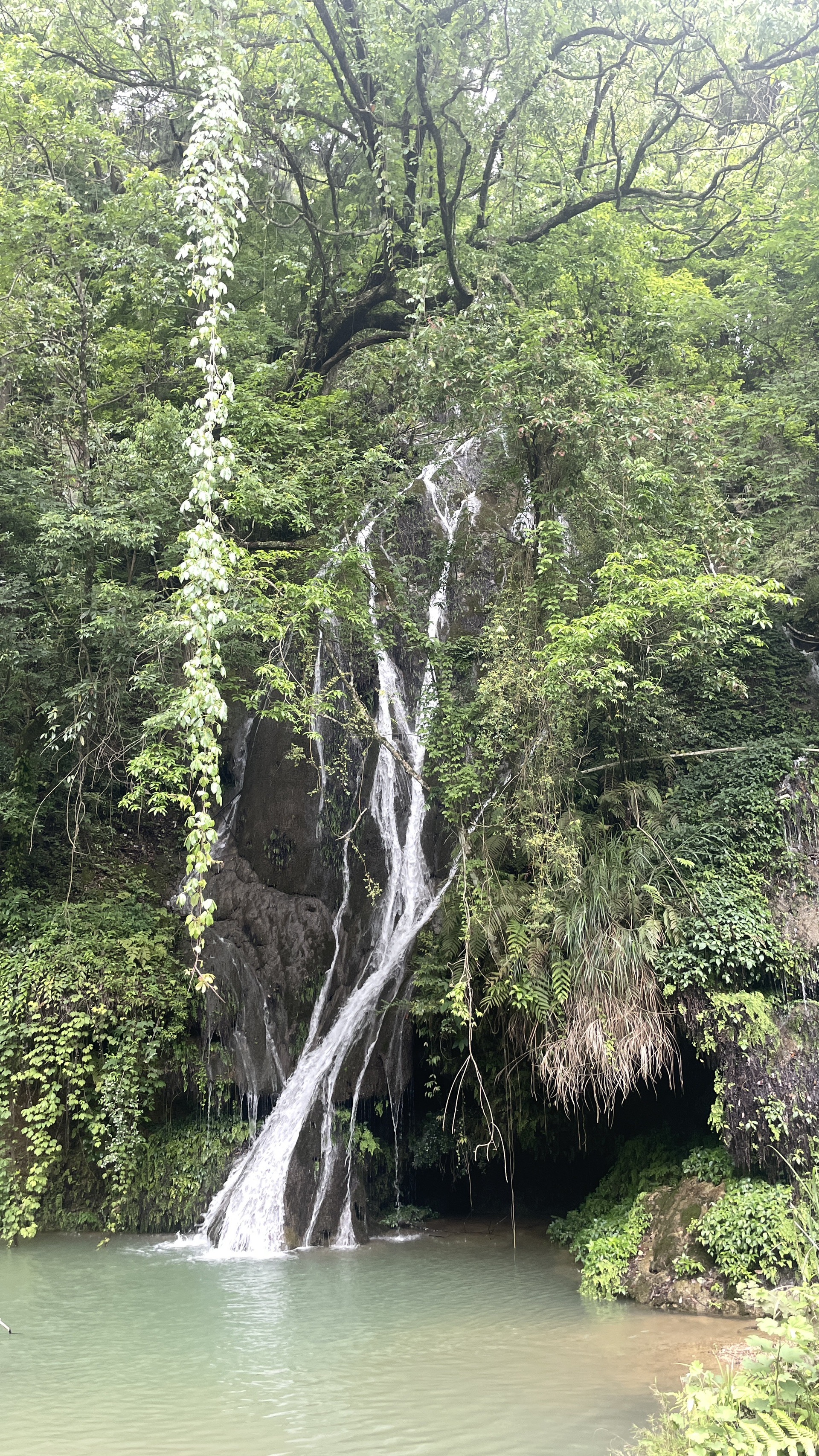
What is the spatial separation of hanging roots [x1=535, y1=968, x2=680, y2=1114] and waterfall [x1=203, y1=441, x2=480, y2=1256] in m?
2.48

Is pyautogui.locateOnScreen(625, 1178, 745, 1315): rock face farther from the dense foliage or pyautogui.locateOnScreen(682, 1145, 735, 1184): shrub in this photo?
the dense foliage

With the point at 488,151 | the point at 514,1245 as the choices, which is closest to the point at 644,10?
the point at 488,151

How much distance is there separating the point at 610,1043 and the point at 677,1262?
1601 mm

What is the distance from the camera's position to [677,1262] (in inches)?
266

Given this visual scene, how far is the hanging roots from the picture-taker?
7.22 meters

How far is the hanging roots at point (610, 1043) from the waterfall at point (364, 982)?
2.48 meters

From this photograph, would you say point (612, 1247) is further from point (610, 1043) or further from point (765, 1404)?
point (765, 1404)

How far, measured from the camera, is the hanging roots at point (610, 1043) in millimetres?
7223

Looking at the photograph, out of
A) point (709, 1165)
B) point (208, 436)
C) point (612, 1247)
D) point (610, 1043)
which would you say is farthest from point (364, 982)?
point (208, 436)

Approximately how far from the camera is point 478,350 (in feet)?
34.5

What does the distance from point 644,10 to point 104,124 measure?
7.30 meters

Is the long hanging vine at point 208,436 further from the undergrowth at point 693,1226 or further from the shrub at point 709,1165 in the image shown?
the shrub at point 709,1165

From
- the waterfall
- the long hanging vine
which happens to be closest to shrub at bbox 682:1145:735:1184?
the waterfall

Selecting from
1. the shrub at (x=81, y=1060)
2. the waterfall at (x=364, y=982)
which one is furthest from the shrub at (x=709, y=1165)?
the shrub at (x=81, y=1060)
